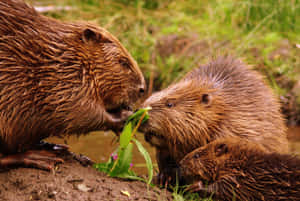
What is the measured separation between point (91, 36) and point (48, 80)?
55cm

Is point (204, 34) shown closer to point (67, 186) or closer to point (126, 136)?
point (126, 136)

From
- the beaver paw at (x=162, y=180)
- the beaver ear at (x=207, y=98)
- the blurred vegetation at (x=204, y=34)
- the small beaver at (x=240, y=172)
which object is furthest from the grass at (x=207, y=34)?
the small beaver at (x=240, y=172)

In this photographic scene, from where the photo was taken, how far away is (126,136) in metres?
3.31

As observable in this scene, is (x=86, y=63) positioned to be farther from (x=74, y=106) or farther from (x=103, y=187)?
(x=103, y=187)

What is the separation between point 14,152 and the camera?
3.14 metres

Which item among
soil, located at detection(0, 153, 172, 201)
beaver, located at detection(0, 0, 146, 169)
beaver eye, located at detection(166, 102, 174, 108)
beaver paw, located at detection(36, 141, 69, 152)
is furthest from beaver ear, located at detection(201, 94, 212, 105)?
beaver paw, located at detection(36, 141, 69, 152)

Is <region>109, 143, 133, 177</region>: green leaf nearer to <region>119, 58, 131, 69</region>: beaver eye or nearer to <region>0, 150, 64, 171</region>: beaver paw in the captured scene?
<region>0, 150, 64, 171</region>: beaver paw

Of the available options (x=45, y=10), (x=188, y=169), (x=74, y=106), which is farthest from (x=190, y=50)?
(x=74, y=106)

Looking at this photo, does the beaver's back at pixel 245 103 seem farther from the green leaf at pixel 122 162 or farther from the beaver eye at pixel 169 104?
the green leaf at pixel 122 162

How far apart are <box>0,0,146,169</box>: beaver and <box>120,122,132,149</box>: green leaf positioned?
0.56 ft

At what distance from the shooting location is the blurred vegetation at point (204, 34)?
6531 mm

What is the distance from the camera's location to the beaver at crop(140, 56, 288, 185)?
382cm

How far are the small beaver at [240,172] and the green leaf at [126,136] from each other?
2.06ft

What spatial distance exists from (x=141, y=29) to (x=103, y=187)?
5.34 metres
